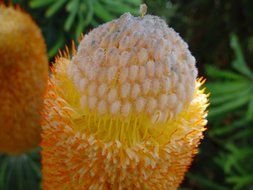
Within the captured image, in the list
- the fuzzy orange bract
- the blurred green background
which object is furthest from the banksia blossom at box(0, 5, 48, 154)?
the blurred green background

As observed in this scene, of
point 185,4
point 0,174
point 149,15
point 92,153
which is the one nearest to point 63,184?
point 92,153

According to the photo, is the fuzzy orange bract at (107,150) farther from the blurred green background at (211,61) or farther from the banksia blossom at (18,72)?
the blurred green background at (211,61)

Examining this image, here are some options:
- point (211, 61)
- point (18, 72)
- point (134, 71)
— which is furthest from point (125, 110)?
point (211, 61)

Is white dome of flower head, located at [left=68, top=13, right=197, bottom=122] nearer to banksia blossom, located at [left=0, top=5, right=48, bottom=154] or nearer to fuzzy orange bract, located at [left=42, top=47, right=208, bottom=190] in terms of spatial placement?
fuzzy orange bract, located at [left=42, top=47, right=208, bottom=190]

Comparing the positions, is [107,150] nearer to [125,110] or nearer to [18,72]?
[125,110]

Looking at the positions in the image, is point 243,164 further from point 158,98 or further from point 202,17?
point 158,98

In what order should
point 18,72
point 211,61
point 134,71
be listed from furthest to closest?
1. point 211,61
2. point 18,72
3. point 134,71
